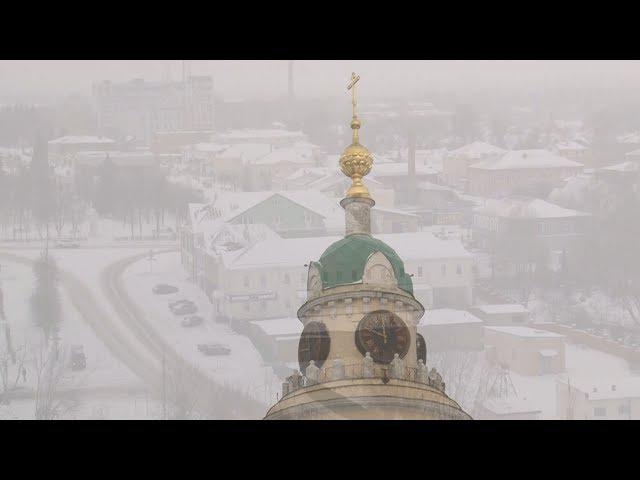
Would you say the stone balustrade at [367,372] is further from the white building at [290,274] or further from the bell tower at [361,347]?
the white building at [290,274]

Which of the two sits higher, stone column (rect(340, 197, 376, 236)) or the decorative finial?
the decorative finial

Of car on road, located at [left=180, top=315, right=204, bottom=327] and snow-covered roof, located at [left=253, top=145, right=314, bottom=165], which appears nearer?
car on road, located at [left=180, top=315, right=204, bottom=327]

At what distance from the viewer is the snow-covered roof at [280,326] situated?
10562 mm

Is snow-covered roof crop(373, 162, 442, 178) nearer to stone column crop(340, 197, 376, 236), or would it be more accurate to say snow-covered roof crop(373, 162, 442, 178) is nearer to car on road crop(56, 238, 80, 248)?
stone column crop(340, 197, 376, 236)

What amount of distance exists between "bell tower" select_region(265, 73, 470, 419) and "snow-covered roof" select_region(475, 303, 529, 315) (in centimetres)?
93

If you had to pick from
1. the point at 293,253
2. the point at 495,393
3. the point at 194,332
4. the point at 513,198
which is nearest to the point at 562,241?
the point at 513,198

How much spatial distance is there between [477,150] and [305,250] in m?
1.56

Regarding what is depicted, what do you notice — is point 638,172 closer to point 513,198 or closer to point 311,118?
point 513,198

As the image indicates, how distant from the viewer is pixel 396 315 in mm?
9773

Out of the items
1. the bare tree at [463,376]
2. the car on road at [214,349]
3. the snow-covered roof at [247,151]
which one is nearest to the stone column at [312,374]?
the car on road at [214,349]

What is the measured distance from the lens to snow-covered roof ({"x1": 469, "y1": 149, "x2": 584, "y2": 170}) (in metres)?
11.2

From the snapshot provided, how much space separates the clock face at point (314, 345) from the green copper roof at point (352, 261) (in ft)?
0.95

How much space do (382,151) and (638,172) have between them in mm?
1874

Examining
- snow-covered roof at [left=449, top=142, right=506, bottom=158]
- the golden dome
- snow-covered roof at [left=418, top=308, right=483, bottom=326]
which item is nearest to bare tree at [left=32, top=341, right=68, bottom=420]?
the golden dome
